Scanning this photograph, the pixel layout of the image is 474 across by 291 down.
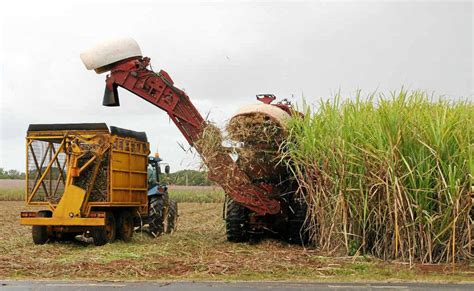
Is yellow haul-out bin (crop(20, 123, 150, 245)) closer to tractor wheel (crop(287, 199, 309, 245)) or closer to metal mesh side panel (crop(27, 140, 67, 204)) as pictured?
metal mesh side panel (crop(27, 140, 67, 204))

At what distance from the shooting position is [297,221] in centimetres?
1476

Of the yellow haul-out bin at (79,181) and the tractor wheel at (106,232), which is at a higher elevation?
the yellow haul-out bin at (79,181)

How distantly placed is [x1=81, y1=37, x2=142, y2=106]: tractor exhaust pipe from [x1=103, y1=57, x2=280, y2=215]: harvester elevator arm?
0.02 metres

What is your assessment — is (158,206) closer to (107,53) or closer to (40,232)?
(40,232)

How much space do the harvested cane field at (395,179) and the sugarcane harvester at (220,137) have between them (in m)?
1.76

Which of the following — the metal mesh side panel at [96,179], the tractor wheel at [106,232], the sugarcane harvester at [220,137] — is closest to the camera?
the sugarcane harvester at [220,137]

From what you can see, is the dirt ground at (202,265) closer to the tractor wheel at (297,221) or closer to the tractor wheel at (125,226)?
the tractor wheel at (297,221)

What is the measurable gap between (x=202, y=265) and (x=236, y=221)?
4.11 m

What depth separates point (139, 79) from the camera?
14.9 m

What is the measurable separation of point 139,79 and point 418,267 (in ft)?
24.3

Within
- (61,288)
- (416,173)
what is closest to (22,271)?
(61,288)

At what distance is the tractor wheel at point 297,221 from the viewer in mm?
14727

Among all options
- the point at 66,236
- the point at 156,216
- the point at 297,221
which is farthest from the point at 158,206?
the point at 297,221

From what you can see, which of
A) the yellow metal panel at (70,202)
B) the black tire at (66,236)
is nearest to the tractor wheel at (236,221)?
the yellow metal panel at (70,202)
